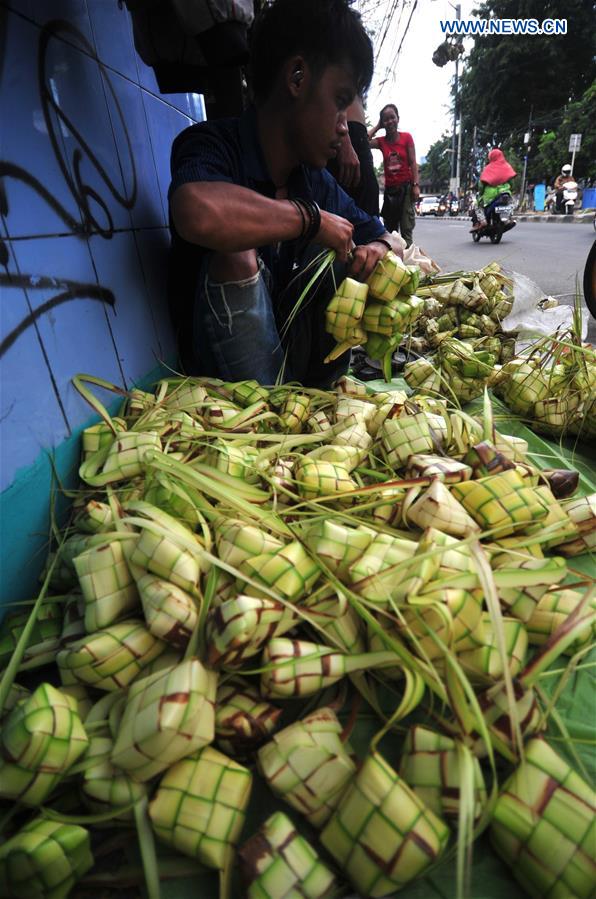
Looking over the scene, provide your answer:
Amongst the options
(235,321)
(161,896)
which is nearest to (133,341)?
(235,321)

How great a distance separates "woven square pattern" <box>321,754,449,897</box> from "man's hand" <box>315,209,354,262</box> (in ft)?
4.92

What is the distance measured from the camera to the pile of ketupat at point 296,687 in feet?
2.17

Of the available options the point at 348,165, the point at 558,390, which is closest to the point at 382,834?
the point at 558,390

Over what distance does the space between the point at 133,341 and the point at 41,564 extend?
815 millimetres

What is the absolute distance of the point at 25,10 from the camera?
3.99ft

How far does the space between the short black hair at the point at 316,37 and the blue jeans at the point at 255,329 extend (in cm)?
64

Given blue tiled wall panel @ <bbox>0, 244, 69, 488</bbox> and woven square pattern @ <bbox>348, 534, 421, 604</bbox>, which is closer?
woven square pattern @ <bbox>348, 534, 421, 604</bbox>

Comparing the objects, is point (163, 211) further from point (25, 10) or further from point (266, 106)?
point (25, 10)

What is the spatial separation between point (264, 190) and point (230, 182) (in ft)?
1.25

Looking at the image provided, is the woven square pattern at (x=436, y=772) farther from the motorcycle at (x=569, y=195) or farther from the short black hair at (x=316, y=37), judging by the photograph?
the motorcycle at (x=569, y=195)

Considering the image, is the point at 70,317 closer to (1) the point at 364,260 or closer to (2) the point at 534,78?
(1) the point at 364,260

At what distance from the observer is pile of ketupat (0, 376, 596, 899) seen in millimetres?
661

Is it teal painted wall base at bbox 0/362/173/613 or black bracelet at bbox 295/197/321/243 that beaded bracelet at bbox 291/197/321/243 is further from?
teal painted wall base at bbox 0/362/173/613

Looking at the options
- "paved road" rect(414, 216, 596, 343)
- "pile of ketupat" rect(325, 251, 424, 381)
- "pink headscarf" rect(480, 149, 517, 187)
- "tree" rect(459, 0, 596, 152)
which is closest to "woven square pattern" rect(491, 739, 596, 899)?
"pile of ketupat" rect(325, 251, 424, 381)
